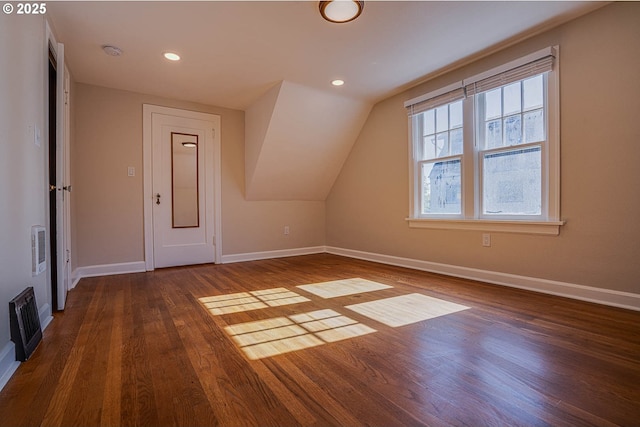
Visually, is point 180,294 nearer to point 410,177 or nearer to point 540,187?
point 410,177

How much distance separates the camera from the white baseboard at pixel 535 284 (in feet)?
7.52

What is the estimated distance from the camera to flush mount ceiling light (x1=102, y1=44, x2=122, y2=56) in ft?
9.15

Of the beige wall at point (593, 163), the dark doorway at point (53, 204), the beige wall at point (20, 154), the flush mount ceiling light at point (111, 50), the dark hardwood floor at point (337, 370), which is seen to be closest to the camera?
the dark hardwood floor at point (337, 370)

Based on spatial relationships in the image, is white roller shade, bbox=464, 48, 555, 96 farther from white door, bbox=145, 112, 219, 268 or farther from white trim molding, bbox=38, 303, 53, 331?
white trim molding, bbox=38, 303, 53, 331

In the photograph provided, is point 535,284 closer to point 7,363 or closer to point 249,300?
point 249,300

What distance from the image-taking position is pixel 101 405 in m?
1.21

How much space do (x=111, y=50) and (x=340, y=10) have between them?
2.14 metres

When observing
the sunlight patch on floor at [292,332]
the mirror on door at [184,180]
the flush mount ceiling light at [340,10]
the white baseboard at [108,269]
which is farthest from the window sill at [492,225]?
the white baseboard at [108,269]

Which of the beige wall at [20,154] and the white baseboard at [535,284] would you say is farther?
the white baseboard at [535,284]

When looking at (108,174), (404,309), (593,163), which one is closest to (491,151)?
(593,163)

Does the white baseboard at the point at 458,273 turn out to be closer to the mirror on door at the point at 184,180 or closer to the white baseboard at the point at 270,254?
the white baseboard at the point at 270,254

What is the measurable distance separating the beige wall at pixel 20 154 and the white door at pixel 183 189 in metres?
1.93

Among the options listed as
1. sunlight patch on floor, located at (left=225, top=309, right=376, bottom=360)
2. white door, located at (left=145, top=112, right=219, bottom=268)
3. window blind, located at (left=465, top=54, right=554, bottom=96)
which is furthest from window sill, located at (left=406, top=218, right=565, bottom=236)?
white door, located at (left=145, top=112, right=219, bottom=268)

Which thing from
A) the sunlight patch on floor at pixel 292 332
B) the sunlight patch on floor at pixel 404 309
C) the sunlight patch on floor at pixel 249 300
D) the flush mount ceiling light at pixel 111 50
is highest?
the flush mount ceiling light at pixel 111 50
